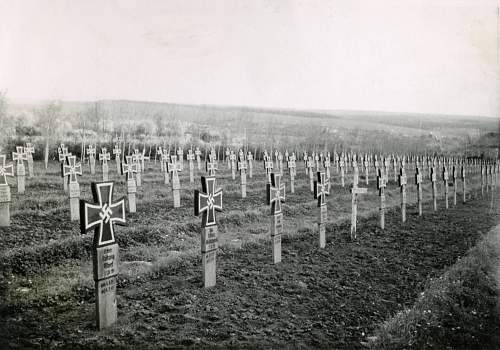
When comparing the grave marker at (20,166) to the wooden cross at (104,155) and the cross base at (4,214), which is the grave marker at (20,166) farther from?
the wooden cross at (104,155)

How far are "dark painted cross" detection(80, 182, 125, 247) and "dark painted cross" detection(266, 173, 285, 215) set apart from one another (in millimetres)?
2956

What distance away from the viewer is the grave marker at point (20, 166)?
8.66 meters

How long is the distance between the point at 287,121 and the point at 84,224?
7591 mm

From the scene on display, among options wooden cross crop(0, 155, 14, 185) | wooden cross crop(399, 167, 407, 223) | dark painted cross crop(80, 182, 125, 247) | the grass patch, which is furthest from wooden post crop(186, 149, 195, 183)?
dark painted cross crop(80, 182, 125, 247)

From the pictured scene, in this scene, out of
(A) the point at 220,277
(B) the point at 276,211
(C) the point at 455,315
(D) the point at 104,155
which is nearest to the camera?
(C) the point at 455,315

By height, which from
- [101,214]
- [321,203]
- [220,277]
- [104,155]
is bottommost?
[220,277]

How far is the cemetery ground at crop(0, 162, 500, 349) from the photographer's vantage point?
4.08 meters

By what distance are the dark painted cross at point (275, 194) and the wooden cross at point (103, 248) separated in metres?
3.07

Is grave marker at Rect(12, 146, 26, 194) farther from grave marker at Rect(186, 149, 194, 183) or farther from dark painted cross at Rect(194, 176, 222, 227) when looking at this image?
grave marker at Rect(186, 149, 194, 183)

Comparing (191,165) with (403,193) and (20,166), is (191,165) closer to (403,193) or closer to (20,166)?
(20,166)

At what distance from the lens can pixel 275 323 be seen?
4484 millimetres

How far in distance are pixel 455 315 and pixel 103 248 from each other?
13.9 feet

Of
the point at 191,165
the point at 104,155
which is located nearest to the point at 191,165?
the point at 191,165

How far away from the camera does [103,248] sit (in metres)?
4.03
